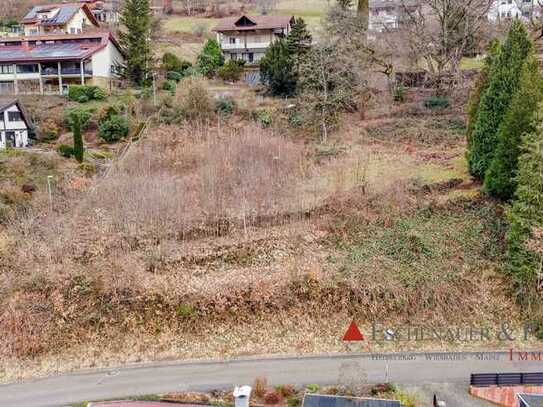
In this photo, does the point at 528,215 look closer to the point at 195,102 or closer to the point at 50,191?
the point at 50,191

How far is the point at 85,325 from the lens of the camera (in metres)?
17.5

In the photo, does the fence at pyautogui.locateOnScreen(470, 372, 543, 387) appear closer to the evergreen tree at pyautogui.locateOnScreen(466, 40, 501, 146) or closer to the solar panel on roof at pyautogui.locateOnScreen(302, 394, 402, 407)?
the solar panel on roof at pyautogui.locateOnScreen(302, 394, 402, 407)

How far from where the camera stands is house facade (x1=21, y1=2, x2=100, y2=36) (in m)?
46.6

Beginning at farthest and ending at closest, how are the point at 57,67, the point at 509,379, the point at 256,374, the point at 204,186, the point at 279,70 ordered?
the point at 57,67 < the point at 279,70 < the point at 204,186 < the point at 256,374 < the point at 509,379

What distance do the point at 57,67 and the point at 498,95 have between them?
2932 cm

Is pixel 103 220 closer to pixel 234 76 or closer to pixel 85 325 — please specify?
pixel 85 325

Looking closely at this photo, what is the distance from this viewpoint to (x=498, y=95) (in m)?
21.0

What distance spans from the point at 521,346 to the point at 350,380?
599 centimetres

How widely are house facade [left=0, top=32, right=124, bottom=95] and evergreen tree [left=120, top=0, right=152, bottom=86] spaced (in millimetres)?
1599

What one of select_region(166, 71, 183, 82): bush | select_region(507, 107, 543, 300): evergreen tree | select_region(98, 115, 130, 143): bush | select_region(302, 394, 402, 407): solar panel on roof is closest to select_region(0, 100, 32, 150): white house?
select_region(98, 115, 130, 143): bush

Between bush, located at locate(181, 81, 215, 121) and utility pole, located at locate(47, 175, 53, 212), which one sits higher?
bush, located at locate(181, 81, 215, 121)

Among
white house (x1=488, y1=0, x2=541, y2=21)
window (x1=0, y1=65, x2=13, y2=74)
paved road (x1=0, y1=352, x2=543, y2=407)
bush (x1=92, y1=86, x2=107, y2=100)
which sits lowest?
paved road (x1=0, y1=352, x2=543, y2=407)

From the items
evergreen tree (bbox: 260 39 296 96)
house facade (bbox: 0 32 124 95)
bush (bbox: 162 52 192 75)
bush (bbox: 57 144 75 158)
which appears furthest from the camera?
bush (bbox: 162 52 192 75)

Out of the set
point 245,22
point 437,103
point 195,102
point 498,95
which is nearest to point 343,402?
point 498,95
